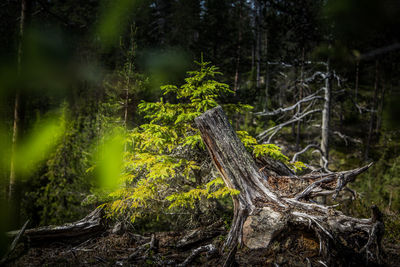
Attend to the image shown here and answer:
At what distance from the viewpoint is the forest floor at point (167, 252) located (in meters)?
3.62

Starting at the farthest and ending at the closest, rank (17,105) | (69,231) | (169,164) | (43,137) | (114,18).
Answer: (114,18) → (43,137) → (69,231) → (169,164) → (17,105)

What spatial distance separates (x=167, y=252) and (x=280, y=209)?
2622 millimetres

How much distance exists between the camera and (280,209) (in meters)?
4.04

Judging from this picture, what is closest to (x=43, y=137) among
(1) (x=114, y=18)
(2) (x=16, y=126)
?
(2) (x=16, y=126)

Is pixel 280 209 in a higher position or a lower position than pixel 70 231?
higher

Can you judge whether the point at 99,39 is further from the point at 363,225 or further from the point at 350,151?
the point at 350,151

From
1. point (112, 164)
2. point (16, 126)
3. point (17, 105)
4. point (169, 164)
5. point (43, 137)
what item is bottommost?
point (112, 164)

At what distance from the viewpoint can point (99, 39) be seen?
28.1ft

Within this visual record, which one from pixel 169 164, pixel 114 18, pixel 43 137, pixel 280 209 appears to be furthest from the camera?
pixel 114 18

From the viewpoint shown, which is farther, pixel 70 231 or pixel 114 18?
pixel 114 18

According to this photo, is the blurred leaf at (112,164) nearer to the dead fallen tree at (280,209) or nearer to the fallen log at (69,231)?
the fallen log at (69,231)

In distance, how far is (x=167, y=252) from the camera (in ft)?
14.7

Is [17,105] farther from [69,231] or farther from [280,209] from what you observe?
[280,209]

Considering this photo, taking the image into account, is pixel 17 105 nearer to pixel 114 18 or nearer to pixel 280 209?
pixel 114 18
